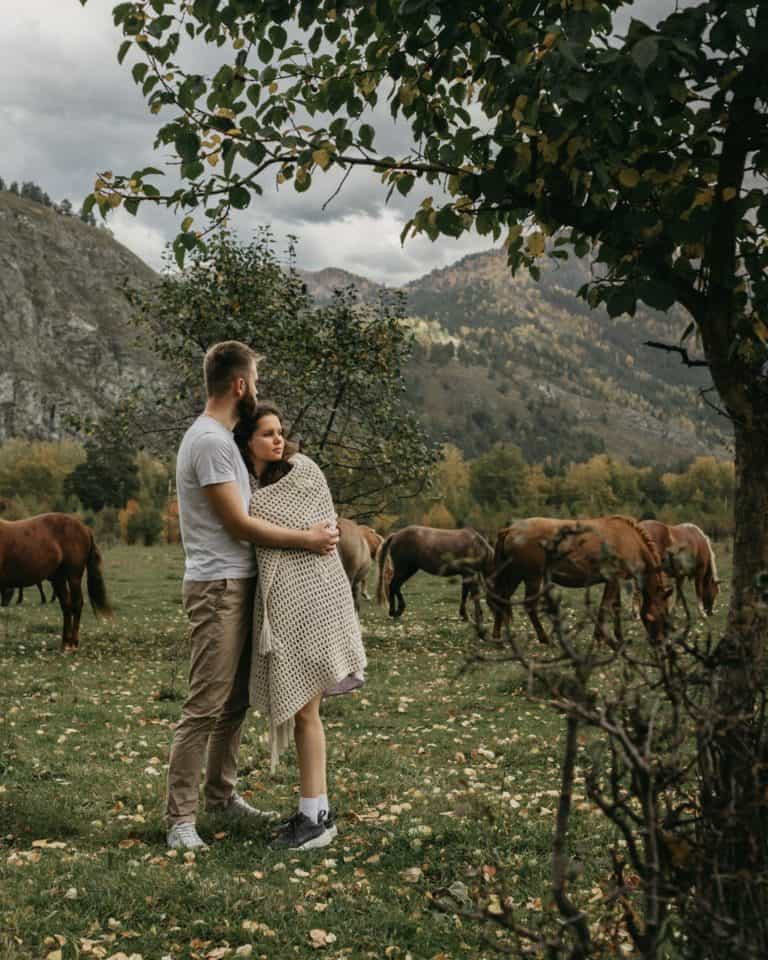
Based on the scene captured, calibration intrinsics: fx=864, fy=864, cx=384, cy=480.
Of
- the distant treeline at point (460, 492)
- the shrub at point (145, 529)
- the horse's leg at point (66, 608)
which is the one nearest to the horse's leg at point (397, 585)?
the horse's leg at point (66, 608)

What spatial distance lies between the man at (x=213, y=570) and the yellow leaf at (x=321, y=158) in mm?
1428

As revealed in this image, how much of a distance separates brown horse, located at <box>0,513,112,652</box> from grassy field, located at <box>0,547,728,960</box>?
Answer: 2277 millimetres

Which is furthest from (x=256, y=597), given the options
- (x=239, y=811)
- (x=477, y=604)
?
(x=477, y=604)

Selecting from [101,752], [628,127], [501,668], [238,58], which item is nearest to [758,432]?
[628,127]

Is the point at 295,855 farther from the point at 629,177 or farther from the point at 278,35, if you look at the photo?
the point at 278,35

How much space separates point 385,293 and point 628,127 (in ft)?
44.0

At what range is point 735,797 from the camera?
2.91 m

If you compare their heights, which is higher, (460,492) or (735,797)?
(735,797)

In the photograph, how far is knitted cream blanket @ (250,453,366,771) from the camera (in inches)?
225

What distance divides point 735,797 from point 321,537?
334 centimetres

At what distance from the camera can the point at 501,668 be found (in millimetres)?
13914

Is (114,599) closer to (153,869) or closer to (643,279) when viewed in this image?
(153,869)

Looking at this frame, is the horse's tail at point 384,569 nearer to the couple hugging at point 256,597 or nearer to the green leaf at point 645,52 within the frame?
the couple hugging at point 256,597

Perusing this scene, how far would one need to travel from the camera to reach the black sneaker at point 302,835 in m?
5.78
